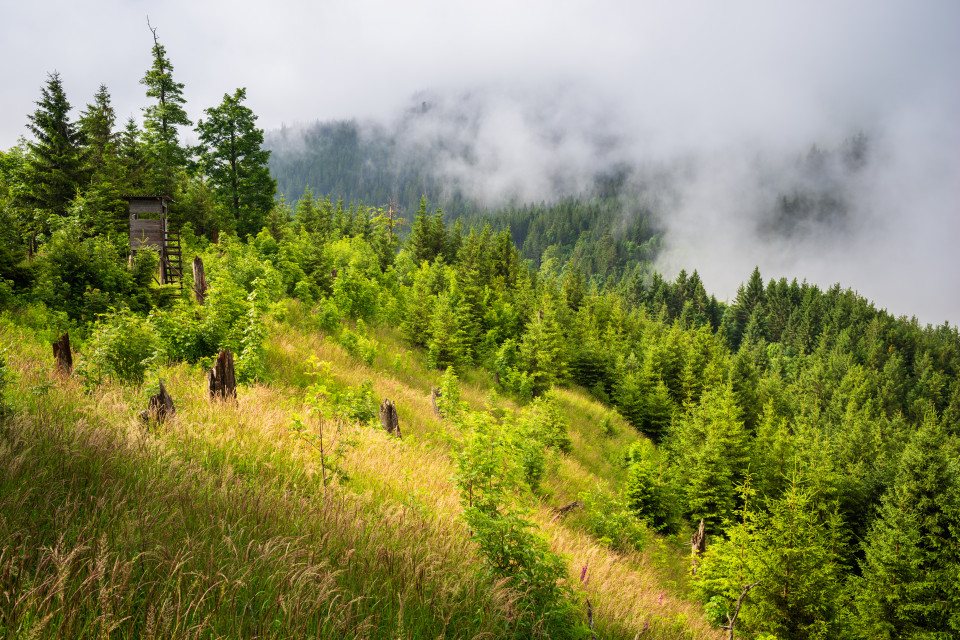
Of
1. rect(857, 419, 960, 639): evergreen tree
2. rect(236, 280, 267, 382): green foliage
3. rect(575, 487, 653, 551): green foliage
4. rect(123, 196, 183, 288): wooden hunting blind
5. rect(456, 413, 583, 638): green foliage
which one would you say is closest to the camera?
rect(456, 413, 583, 638): green foliage

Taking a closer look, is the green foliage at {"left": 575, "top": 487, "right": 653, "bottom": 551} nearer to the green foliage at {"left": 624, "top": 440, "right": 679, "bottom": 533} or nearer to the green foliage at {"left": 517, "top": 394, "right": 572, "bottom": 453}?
the green foliage at {"left": 624, "top": 440, "right": 679, "bottom": 533}

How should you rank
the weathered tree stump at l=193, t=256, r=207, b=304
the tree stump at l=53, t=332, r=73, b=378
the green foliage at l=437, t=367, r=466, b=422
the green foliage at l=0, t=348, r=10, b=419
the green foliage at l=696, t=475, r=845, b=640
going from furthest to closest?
the weathered tree stump at l=193, t=256, r=207, b=304
the green foliage at l=437, t=367, r=466, b=422
the green foliage at l=696, t=475, r=845, b=640
the tree stump at l=53, t=332, r=73, b=378
the green foliage at l=0, t=348, r=10, b=419

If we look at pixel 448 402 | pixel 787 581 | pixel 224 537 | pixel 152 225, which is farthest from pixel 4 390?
pixel 152 225

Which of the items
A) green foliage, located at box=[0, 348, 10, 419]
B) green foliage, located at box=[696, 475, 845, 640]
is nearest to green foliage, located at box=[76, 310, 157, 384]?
green foliage, located at box=[0, 348, 10, 419]

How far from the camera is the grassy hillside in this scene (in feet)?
6.08

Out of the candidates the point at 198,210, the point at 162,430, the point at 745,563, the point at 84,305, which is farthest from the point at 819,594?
the point at 198,210

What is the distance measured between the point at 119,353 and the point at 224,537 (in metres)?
5.89

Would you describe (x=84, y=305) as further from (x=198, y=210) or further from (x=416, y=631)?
(x=198, y=210)

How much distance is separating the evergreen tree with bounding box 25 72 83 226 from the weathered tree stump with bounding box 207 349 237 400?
58.5 feet

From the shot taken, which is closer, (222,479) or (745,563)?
(222,479)

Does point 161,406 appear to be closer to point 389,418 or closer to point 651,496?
point 389,418

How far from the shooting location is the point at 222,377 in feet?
21.5

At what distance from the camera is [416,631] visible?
245cm

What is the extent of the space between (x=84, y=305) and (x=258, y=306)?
398 centimetres
